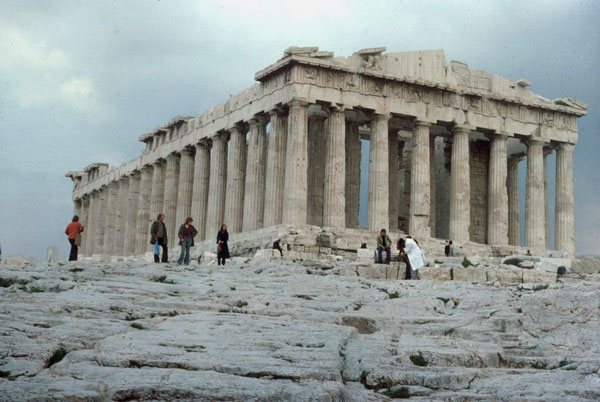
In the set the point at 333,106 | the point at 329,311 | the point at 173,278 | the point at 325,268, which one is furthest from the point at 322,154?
the point at 329,311

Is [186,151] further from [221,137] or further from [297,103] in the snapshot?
[297,103]

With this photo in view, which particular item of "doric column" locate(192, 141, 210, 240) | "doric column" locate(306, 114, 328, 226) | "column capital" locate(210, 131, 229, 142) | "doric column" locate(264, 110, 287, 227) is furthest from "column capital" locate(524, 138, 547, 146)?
"doric column" locate(192, 141, 210, 240)

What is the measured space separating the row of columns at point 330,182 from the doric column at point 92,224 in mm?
11610

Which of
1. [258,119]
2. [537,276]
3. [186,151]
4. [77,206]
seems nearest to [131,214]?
[186,151]

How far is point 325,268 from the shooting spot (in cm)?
2405

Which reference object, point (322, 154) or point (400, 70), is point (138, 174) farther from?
point (400, 70)

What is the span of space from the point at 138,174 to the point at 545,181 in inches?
1033

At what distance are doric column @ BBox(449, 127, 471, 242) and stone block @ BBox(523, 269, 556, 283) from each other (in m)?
12.0

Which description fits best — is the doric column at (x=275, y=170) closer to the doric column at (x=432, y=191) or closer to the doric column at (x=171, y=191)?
the doric column at (x=432, y=191)

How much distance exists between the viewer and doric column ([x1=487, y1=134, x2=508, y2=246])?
3969cm

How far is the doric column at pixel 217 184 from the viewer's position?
41594 millimetres

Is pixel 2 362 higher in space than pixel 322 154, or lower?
lower

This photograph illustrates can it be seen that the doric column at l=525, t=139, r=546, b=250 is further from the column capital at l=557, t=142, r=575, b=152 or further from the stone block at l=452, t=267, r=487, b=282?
the stone block at l=452, t=267, r=487, b=282

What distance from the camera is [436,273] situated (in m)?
23.4
